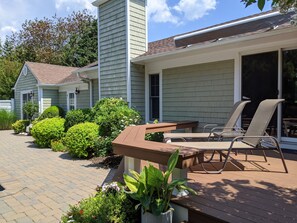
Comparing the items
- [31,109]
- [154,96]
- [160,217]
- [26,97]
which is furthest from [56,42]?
[160,217]

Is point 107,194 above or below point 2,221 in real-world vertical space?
above

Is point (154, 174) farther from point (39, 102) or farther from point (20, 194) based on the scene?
point (39, 102)

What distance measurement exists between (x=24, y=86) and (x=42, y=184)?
14310mm

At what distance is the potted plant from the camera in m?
2.39

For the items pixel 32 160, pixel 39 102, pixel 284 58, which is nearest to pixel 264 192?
pixel 284 58

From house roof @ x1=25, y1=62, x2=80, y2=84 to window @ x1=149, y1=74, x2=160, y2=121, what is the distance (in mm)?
7844

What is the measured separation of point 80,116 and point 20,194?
5316 millimetres

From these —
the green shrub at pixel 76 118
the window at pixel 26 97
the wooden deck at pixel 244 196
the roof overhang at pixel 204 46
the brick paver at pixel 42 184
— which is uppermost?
the roof overhang at pixel 204 46

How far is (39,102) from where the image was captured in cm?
1552

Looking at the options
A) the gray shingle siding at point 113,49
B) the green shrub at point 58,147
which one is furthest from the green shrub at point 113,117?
the green shrub at point 58,147

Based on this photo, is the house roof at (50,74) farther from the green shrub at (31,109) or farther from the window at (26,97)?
the green shrub at (31,109)

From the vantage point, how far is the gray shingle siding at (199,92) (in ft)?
21.1

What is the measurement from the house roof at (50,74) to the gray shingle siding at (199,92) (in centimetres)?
892

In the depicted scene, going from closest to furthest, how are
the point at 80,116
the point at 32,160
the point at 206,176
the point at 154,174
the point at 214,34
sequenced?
the point at 154,174, the point at 206,176, the point at 214,34, the point at 32,160, the point at 80,116
